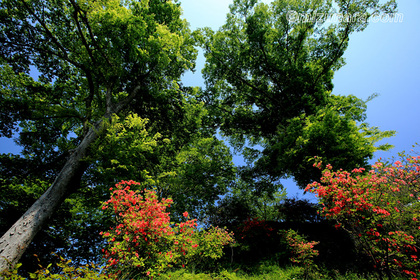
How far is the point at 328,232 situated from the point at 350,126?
4.86m

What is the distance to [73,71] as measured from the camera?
28.6 feet

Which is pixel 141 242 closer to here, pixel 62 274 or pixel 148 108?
pixel 62 274

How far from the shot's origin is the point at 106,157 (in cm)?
589

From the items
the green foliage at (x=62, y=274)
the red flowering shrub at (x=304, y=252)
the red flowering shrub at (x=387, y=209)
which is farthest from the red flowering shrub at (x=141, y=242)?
the red flowering shrub at (x=304, y=252)

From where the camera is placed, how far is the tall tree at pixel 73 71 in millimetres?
5758

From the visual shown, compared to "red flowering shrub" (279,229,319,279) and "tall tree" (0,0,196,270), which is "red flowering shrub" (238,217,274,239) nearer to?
"red flowering shrub" (279,229,319,279)

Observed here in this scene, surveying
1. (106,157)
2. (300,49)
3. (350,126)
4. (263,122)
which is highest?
(300,49)

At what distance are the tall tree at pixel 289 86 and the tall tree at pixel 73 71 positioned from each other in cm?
370

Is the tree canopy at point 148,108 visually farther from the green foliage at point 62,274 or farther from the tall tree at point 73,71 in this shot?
the green foliage at point 62,274

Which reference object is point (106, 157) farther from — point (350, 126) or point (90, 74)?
point (350, 126)

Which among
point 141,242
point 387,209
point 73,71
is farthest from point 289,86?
point 73,71

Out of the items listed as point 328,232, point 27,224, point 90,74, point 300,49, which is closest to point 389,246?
point 328,232

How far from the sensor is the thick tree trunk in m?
4.02

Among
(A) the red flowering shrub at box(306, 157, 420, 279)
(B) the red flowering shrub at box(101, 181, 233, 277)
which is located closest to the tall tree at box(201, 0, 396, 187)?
(A) the red flowering shrub at box(306, 157, 420, 279)
